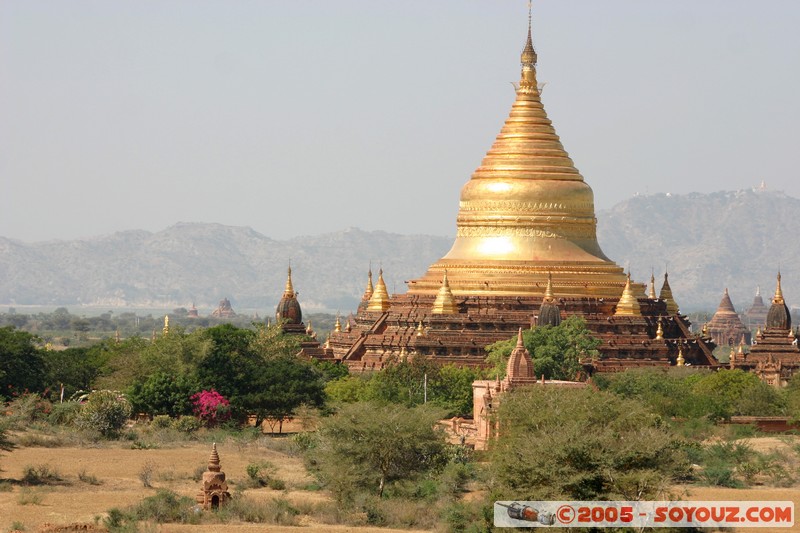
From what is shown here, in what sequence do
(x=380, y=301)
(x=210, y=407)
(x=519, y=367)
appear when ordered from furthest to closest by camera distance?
(x=380, y=301)
(x=210, y=407)
(x=519, y=367)

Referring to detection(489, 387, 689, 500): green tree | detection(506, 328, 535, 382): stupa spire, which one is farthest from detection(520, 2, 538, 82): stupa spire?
detection(489, 387, 689, 500): green tree

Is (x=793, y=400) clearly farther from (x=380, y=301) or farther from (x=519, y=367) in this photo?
(x=380, y=301)

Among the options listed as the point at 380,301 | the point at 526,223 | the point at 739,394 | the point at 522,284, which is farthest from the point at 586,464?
the point at 380,301

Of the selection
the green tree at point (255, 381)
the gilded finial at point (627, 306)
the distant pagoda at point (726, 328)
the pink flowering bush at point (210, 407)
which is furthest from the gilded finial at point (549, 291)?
the distant pagoda at point (726, 328)

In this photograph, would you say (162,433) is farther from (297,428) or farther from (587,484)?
(587,484)

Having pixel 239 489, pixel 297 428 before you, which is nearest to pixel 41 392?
pixel 297 428

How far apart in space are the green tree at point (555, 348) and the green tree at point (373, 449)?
53.1 feet

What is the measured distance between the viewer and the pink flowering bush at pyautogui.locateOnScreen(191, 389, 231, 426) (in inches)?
2378

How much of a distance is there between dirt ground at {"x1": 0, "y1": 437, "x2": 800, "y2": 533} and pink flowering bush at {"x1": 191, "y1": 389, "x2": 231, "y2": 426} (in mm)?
4548

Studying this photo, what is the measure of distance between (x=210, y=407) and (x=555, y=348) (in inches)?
524

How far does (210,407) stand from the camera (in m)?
60.4

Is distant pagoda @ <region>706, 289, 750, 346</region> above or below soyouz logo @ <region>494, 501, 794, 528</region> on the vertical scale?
above

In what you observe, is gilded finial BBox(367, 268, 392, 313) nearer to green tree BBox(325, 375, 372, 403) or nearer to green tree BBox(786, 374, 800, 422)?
green tree BBox(325, 375, 372, 403)

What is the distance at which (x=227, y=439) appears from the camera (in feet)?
186
